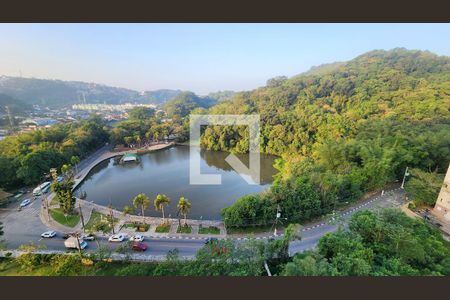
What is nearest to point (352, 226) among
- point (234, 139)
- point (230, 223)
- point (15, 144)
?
point (230, 223)

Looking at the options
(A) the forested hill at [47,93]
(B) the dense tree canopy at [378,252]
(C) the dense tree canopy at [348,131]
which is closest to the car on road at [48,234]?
(C) the dense tree canopy at [348,131]

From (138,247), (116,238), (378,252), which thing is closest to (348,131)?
(378,252)

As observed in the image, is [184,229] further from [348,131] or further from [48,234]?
[348,131]

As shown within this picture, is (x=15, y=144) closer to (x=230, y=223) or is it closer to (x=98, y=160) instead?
(x=98, y=160)

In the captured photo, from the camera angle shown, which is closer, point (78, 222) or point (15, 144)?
point (78, 222)

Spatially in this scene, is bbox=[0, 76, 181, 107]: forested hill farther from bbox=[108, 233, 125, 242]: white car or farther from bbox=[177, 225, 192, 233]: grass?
bbox=[177, 225, 192, 233]: grass
